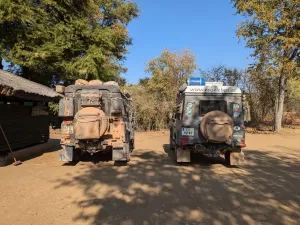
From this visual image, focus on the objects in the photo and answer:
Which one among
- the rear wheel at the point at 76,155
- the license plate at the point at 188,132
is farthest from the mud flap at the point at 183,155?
the rear wheel at the point at 76,155

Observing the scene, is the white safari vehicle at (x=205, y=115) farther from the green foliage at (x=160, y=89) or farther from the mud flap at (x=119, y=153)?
the green foliage at (x=160, y=89)

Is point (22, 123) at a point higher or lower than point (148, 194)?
higher

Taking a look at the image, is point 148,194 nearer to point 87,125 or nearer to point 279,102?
point 87,125

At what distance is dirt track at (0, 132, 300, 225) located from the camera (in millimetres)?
4523

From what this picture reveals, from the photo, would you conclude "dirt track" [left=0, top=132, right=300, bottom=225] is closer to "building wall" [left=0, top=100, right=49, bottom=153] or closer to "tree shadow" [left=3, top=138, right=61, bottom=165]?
"tree shadow" [left=3, top=138, right=61, bottom=165]

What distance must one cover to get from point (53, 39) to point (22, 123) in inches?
300

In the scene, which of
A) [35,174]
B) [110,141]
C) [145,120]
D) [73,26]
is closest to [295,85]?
[145,120]

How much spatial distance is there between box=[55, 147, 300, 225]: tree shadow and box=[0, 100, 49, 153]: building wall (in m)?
3.76

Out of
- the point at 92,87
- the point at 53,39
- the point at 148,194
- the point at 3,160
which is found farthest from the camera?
the point at 53,39

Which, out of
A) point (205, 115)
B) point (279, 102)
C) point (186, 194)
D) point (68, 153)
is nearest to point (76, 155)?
point (68, 153)

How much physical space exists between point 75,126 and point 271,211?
18.5 feet

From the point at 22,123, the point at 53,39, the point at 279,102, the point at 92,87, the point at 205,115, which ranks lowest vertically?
the point at 22,123

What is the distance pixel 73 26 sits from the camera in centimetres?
1739

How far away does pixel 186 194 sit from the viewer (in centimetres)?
579
